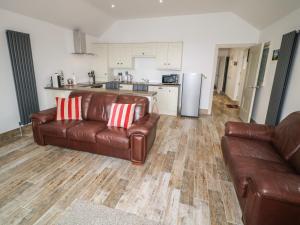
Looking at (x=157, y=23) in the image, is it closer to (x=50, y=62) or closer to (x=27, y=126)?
(x=50, y=62)

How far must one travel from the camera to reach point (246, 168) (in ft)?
5.42

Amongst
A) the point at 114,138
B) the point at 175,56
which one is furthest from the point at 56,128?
the point at 175,56

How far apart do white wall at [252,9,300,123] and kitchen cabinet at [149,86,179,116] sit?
2101 mm

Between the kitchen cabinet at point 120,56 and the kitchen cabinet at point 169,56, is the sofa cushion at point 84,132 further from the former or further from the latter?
the kitchen cabinet at point 120,56

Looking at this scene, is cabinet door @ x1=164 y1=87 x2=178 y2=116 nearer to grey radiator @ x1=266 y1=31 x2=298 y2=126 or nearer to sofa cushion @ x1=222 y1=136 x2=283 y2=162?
grey radiator @ x1=266 y1=31 x2=298 y2=126

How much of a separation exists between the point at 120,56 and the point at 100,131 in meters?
3.62

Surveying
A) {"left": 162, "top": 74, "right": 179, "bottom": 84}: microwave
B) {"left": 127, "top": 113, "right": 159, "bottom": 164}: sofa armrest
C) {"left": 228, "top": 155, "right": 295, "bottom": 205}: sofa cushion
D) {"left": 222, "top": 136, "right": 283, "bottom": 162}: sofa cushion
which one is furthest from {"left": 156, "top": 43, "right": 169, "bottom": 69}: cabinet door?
{"left": 228, "top": 155, "right": 295, "bottom": 205}: sofa cushion

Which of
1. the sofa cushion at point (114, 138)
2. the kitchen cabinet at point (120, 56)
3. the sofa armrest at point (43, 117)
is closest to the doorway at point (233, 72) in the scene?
the kitchen cabinet at point (120, 56)

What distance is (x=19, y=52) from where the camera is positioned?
330cm

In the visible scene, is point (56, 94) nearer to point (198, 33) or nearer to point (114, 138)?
point (114, 138)

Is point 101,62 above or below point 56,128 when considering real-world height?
above

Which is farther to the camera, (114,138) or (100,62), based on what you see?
(100,62)

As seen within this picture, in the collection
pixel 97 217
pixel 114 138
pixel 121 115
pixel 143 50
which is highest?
pixel 143 50

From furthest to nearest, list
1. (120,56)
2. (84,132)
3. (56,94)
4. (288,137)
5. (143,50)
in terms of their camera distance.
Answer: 1. (120,56)
2. (143,50)
3. (56,94)
4. (84,132)
5. (288,137)
